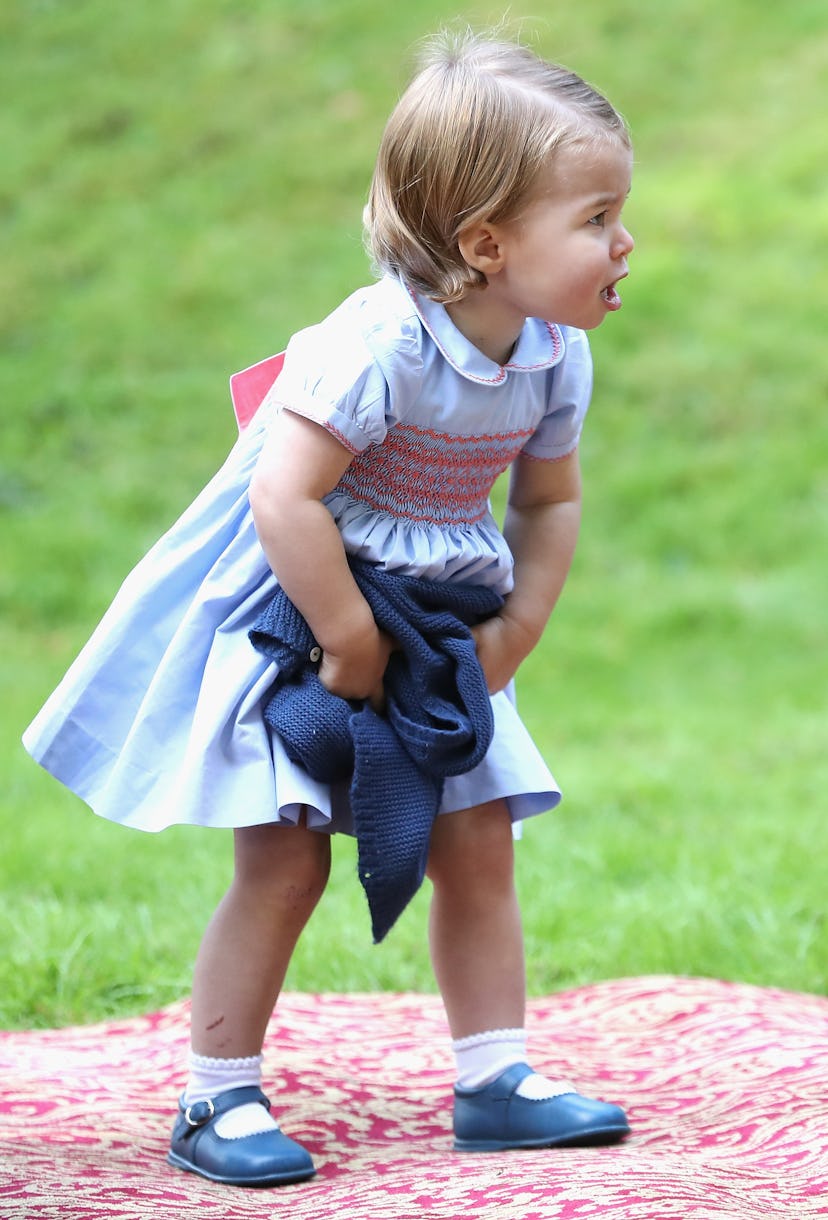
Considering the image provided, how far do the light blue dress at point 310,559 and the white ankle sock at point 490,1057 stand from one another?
0.30m

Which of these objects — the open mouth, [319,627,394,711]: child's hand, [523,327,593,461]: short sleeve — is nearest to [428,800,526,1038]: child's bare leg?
[319,627,394,711]: child's hand

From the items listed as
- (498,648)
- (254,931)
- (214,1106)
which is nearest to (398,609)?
(498,648)

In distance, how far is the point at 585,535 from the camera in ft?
21.8

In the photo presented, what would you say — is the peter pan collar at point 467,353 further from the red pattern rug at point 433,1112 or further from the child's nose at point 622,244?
the red pattern rug at point 433,1112

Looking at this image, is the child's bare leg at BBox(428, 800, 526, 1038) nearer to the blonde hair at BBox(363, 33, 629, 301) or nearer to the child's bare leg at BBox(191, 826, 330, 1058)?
the child's bare leg at BBox(191, 826, 330, 1058)

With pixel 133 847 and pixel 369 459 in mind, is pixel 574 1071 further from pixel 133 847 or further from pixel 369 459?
pixel 133 847

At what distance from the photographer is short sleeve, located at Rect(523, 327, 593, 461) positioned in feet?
6.88

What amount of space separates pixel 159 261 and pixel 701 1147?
6651mm

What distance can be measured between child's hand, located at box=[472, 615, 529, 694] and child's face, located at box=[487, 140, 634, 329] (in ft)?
1.39

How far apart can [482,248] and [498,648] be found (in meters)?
0.53

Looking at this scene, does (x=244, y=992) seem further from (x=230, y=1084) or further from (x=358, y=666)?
(x=358, y=666)

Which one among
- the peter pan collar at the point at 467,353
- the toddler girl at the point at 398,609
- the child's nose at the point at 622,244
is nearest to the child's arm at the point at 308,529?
the toddler girl at the point at 398,609

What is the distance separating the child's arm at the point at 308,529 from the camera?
1.87 m

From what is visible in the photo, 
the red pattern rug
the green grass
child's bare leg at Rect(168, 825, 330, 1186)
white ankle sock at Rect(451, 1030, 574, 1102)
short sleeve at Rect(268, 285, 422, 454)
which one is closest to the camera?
the red pattern rug
